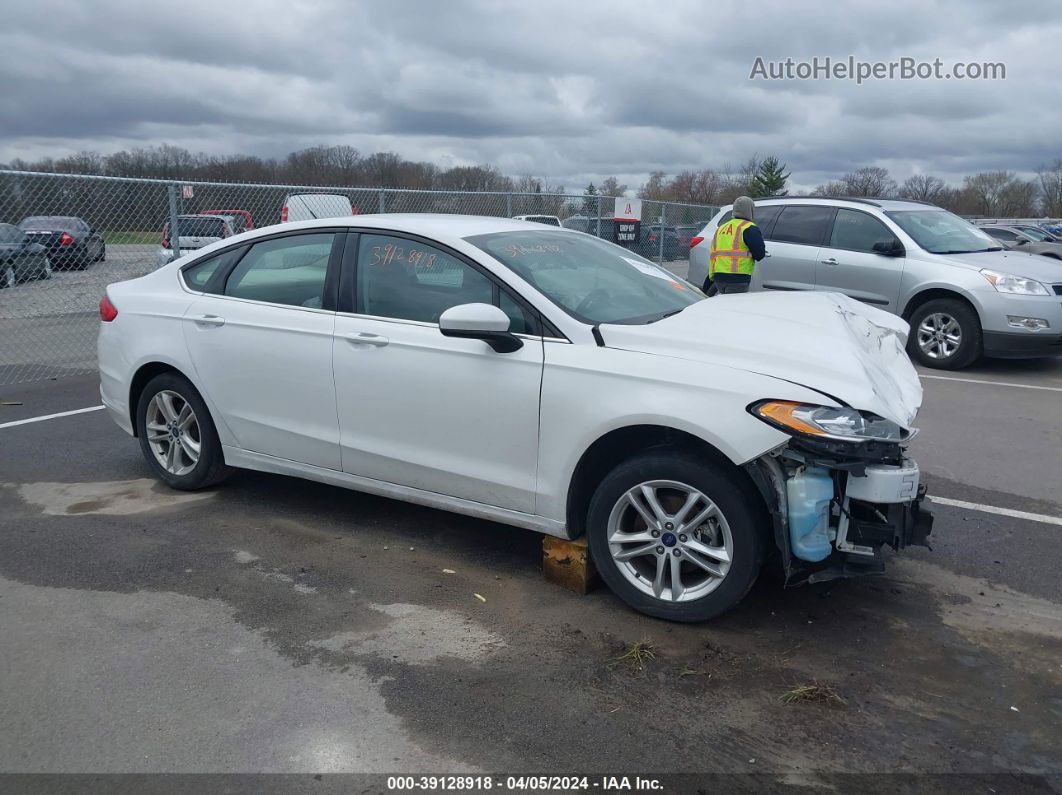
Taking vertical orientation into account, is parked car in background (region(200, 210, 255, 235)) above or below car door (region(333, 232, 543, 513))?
above

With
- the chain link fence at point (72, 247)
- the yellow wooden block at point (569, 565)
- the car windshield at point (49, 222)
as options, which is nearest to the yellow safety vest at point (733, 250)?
the chain link fence at point (72, 247)

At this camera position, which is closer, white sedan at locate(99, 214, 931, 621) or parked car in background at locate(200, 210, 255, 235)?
white sedan at locate(99, 214, 931, 621)

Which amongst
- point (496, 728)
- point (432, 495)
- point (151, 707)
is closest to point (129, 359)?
point (432, 495)

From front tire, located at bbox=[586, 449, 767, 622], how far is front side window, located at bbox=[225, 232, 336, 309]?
6.59 ft

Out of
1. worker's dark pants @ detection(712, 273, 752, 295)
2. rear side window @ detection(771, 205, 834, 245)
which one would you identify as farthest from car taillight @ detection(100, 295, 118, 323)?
rear side window @ detection(771, 205, 834, 245)

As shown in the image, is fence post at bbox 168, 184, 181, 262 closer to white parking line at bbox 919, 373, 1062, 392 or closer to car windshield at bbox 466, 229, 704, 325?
car windshield at bbox 466, 229, 704, 325

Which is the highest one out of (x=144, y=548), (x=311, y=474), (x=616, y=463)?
(x=616, y=463)

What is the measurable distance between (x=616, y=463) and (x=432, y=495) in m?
0.97

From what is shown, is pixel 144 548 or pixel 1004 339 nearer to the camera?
pixel 144 548

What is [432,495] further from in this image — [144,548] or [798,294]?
[798,294]

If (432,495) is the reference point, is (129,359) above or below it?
above

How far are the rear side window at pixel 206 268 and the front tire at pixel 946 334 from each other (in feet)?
24.3

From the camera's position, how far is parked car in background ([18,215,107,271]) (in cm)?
1013

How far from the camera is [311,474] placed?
15.8 feet
